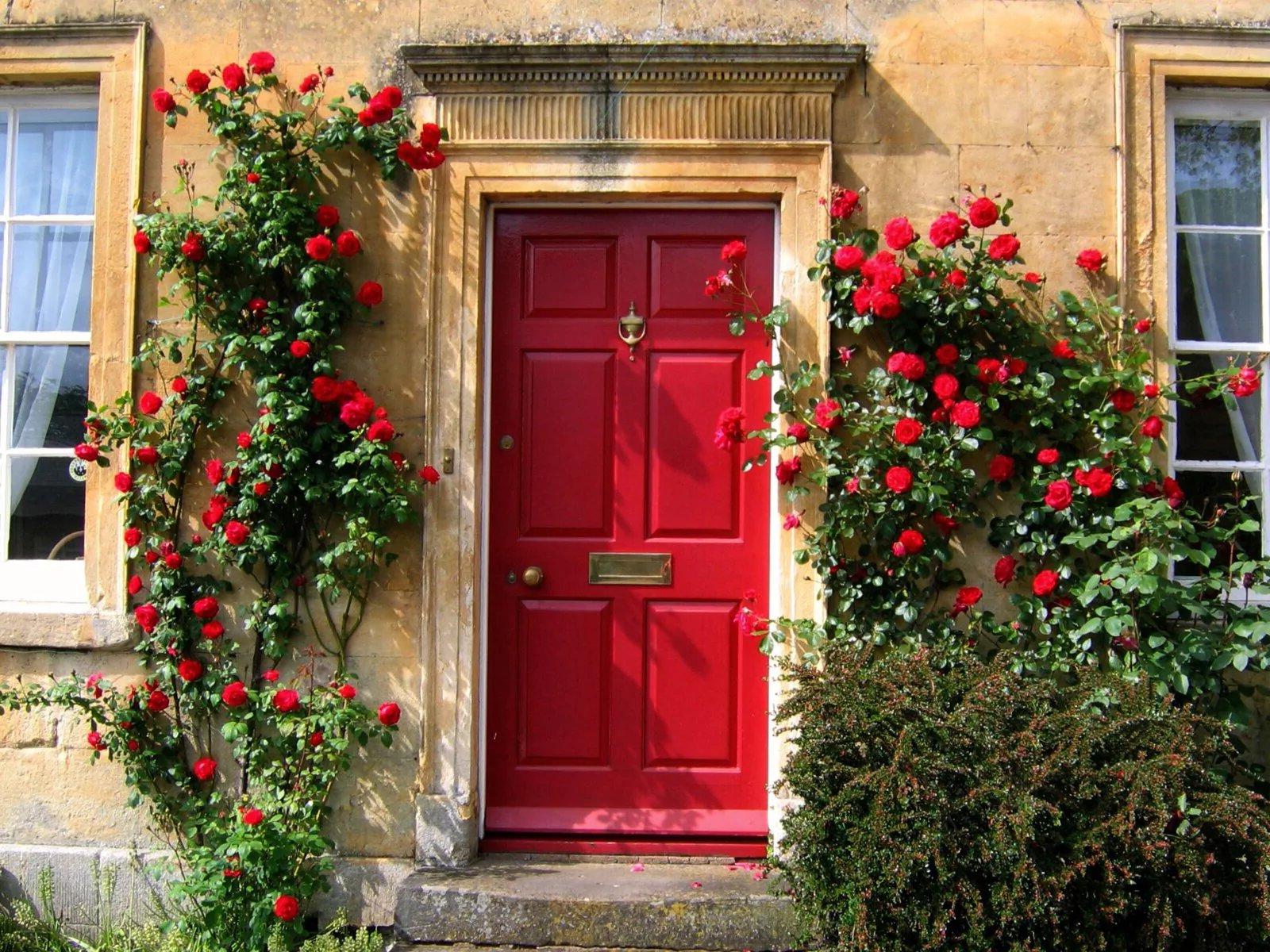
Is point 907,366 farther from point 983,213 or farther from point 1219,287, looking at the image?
point 1219,287

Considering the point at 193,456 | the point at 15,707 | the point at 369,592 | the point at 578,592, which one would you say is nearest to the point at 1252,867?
the point at 578,592

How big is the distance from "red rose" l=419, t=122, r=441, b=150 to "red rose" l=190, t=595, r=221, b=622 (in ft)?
6.19

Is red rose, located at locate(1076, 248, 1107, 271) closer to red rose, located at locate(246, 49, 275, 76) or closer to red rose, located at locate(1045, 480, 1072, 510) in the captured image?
red rose, located at locate(1045, 480, 1072, 510)

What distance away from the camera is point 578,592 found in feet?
14.3

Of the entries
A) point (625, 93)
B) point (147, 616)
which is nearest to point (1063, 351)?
point (625, 93)

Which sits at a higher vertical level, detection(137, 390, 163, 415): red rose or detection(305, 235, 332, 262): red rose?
detection(305, 235, 332, 262): red rose

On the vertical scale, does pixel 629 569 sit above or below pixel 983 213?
below

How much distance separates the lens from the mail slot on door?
171 inches

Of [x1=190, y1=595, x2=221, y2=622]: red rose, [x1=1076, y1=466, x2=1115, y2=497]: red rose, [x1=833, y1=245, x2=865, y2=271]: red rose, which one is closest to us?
[x1=1076, y1=466, x2=1115, y2=497]: red rose

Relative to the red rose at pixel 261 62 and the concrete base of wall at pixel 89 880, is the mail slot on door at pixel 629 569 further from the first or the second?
the red rose at pixel 261 62

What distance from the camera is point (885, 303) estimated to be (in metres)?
3.96

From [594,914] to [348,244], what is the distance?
8.53 ft

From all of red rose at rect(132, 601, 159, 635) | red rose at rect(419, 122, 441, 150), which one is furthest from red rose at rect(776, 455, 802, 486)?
red rose at rect(132, 601, 159, 635)

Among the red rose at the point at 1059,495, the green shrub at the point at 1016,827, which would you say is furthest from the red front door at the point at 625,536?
the red rose at the point at 1059,495
